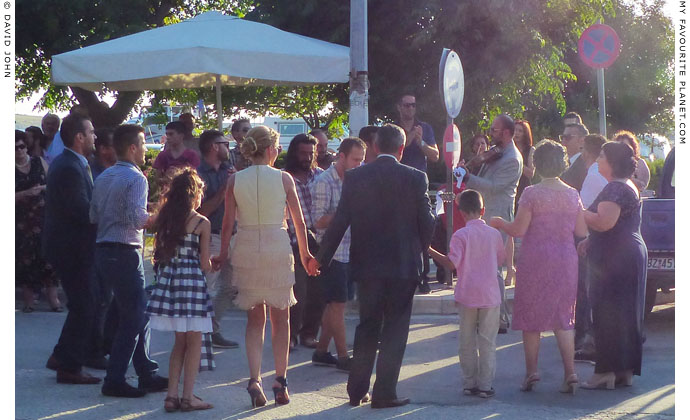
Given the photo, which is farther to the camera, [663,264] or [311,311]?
[663,264]

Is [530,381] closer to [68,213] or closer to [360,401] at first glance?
[360,401]

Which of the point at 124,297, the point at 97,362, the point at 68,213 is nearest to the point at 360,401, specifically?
the point at 124,297

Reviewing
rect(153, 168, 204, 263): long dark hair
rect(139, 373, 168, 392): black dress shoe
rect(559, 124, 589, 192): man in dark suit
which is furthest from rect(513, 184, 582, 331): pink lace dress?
rect(139, 373, 168, 392): black dress shoe

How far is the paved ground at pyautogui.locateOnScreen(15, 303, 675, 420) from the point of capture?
6312 millimetres

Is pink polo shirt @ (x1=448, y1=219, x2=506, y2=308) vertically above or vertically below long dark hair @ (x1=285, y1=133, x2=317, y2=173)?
below

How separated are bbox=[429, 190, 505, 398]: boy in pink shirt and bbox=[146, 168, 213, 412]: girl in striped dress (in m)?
1.71

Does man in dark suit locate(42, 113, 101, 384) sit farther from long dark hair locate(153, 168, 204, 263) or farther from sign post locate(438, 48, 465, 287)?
sign post locate(438, 48, 465, 287)

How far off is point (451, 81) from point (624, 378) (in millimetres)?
4507

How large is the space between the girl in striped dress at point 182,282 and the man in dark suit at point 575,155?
3.80m

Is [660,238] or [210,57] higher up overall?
[210,57]

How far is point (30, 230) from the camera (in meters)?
10.5

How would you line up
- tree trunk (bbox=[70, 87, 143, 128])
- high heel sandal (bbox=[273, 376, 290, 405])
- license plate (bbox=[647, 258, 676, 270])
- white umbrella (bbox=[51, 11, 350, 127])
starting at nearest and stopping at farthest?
high heel sandal (bbox=[273, 376, 290, 405]) → license plate (bbox=[647, 258, 676, 270]) → white umbrella (bbox=[51, 11, 350, 127]) → tree trunk (bbox=[70, 87, 143, 128])

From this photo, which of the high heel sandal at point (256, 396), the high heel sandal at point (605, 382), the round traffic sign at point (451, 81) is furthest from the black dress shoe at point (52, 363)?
the round traffic sign at point (451, 81)
